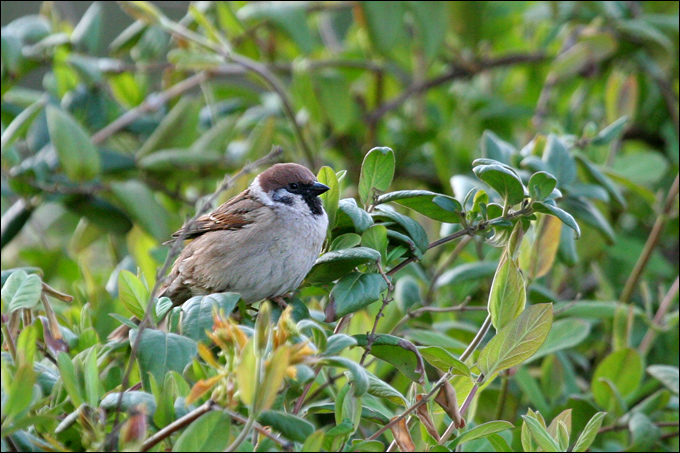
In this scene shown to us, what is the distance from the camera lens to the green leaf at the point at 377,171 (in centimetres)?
147

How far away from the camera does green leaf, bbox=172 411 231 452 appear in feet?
3.06

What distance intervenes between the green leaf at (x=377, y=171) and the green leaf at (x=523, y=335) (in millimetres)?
380

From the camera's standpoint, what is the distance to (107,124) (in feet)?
10.6

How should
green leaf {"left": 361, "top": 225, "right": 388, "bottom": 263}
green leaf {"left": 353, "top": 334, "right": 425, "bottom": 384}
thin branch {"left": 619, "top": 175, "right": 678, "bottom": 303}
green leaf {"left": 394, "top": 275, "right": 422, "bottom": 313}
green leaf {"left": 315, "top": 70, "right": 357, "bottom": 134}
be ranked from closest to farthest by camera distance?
green leaf {"left": 353, "top": 334, "right": 425, "bottom": 384} < green leaf {"left": 361, "top": 225, "right": 388, "bottom": 263} < green leaf {"left": 394, "top": 275, "right": 422, "bottom": 313} < thin branch {"left": 619, "top": 175, "right": 678, "bottom": 303} < green leaf {"left": 315, "top": 70, "right": 357, "bottom": 134}

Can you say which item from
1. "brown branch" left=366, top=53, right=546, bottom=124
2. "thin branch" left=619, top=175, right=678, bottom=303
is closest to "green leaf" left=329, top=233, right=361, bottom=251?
"thin branch" left=619, top=175, right=678, bottom=303

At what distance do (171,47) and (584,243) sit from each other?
2.19m

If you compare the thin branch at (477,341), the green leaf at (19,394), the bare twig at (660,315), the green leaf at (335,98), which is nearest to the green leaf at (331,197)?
the thin branch at (477,341)

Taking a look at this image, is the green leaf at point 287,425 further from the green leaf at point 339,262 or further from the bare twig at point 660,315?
the bare twig at point 660,315

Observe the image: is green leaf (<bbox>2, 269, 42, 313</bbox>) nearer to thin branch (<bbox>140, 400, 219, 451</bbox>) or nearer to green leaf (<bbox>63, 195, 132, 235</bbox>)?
thin branch (<bbox>140, 400, 219, 451</bbox>)

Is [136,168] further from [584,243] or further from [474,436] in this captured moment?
[474,436]

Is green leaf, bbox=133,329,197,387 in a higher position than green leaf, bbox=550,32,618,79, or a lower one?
higher

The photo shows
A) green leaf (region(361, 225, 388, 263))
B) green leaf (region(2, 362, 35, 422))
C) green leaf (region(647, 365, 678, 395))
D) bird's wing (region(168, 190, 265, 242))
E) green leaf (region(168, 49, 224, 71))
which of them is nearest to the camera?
green leaf (region(2, 362, 35, 422))

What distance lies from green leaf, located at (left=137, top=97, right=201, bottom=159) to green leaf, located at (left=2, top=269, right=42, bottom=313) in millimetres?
1853

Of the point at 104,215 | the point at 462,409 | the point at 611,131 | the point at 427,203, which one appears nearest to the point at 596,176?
the point at 611,131
